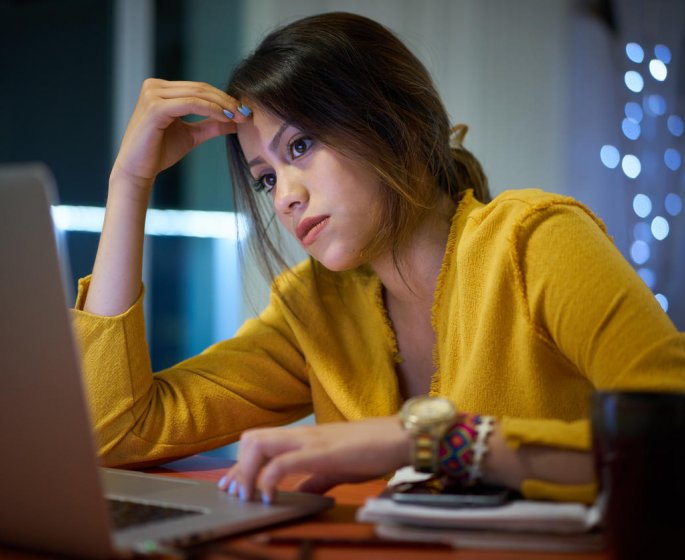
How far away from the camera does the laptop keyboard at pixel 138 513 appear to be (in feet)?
2.27

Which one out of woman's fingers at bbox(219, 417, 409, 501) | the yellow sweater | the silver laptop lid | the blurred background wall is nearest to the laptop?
the silver laptop lid

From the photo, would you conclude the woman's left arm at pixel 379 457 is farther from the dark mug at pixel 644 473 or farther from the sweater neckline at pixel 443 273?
the sweater neckline at pixel 443 273

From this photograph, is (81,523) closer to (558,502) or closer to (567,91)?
(558,502)

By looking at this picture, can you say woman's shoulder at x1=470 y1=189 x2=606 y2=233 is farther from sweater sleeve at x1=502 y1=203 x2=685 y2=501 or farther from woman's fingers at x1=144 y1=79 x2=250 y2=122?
woman's fingers at x1=144 y1=79 x2=250 y2=122

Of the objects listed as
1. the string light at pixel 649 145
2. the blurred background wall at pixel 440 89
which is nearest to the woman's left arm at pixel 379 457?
the blurred background wall at pixel 440 89

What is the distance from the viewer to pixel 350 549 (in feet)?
2.16

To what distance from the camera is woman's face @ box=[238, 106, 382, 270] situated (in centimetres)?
120

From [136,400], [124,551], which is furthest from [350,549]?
[136,400]

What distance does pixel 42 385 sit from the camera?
609 mm

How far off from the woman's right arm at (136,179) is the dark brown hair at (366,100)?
0.05m

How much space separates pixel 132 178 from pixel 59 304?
2.59ft

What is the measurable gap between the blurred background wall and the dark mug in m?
2.19

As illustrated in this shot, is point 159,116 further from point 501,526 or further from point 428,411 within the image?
point 501,526

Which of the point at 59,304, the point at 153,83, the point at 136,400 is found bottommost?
the point at 136,400
